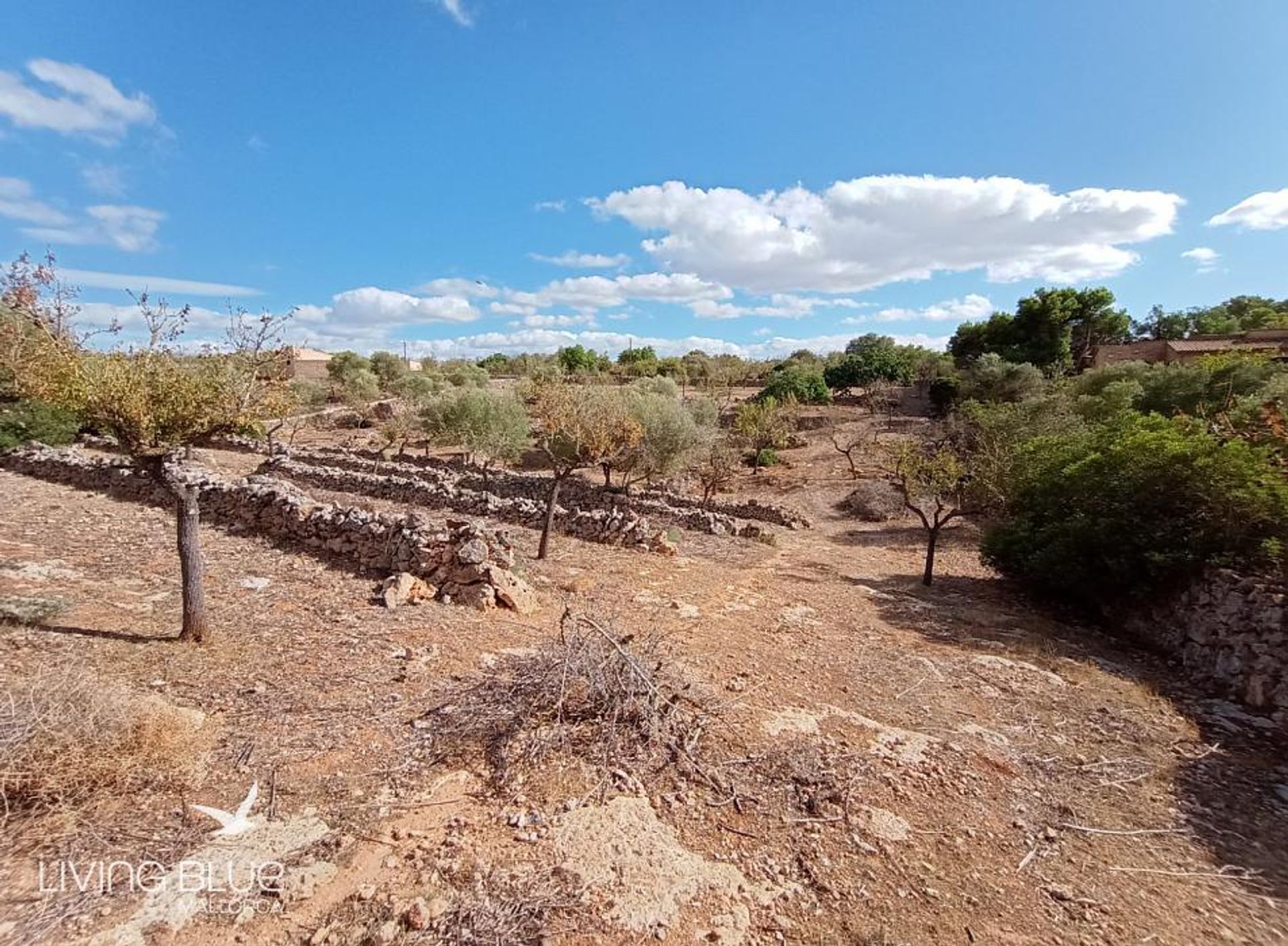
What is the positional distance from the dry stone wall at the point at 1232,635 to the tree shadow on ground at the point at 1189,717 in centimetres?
24

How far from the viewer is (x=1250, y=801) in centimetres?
470

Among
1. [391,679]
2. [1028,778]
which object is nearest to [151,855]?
[391,679]

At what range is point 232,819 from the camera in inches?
139

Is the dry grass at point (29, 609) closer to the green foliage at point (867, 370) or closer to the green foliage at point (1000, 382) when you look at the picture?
the green foliage at point (1000, 382)

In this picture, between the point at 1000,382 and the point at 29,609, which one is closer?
the point at 29,609

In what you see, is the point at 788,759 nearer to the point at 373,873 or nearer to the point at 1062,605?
the point at 373,873

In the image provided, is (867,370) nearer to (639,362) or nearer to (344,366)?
(639,362)

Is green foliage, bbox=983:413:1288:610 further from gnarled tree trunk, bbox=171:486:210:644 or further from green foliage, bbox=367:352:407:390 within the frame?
green foliage, bbox=367:352:407:390

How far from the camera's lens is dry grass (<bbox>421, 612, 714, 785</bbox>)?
446 centimetres

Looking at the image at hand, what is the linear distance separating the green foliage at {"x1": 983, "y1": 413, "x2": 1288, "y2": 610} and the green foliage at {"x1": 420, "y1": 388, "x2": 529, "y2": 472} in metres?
17.6

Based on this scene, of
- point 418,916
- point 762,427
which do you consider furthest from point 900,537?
point 418,916

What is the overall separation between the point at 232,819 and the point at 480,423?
20559 millimetres

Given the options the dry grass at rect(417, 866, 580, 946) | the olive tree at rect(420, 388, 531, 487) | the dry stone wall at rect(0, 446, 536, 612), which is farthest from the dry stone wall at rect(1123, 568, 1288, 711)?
the olive tree at rect(420, 388, 531, 487)

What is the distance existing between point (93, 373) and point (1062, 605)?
48.3ft
